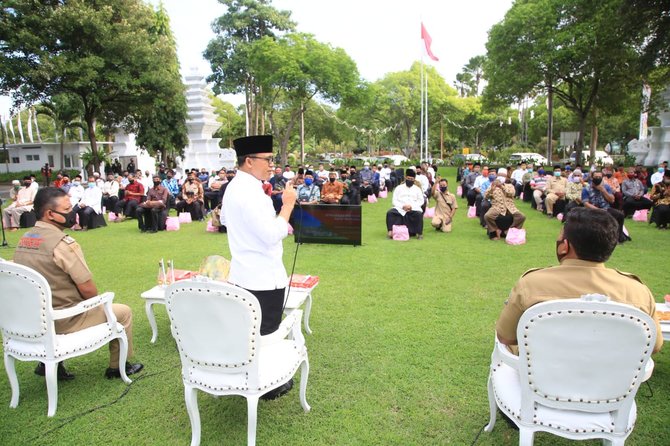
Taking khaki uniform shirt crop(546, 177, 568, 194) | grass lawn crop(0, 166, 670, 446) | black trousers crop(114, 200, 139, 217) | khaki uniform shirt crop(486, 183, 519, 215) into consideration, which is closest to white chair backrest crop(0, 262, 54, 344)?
grass lawn crop(0, 166, 670, 446)

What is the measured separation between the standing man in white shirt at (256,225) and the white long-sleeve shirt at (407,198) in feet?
22.6

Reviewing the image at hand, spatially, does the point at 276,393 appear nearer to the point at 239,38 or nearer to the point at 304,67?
the point at 304,67

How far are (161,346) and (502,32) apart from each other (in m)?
24.6

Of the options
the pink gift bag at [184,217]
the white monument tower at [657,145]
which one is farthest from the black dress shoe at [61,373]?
the white monument tower at [657,145]

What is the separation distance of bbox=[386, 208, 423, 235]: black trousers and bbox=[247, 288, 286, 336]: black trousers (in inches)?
268

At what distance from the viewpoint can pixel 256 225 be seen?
2.83 metres

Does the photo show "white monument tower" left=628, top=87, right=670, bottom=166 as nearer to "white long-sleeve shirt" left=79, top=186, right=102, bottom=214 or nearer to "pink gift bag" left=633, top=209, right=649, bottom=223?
"pink gift bag" left=633, top=209, right=649, bottom=223

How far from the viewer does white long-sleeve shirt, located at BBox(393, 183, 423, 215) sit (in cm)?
976

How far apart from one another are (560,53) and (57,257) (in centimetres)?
2355

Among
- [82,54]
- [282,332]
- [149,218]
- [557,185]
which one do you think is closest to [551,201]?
[557,185]

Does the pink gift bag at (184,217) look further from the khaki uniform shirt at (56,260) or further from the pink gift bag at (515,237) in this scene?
the khaki uniform shirt at (56,260)

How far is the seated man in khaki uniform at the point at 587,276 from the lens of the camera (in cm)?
229

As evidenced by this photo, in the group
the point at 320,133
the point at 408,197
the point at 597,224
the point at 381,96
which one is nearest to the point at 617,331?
the point at 597,224

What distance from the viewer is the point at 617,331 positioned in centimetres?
204
